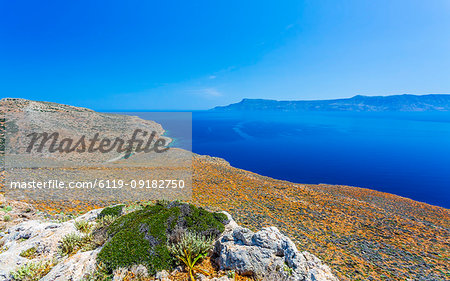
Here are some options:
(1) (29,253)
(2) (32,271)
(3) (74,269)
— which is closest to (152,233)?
(3) (74,269)

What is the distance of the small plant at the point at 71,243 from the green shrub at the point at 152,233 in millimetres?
731

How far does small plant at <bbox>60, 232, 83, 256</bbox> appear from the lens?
4895 mm

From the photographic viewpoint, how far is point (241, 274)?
433cm

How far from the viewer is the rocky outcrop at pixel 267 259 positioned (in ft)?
13.7

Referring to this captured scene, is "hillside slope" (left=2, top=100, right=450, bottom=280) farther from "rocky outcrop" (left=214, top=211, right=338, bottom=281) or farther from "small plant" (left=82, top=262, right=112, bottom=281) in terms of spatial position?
"small plant" (left=82, top=262, right=112, bottom=281)

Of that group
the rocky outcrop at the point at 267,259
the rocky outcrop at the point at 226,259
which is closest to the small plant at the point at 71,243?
the rocky outcrop at the point at 226,259

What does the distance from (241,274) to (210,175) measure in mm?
15889

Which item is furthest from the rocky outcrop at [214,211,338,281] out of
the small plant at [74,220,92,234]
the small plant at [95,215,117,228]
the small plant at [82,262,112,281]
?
the small plant at [74,220,92,234]

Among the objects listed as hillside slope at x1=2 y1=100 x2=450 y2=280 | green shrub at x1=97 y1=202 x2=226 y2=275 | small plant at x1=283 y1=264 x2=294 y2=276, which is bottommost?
hillside slope at x1=2 y1=100 x2=450 y2=280

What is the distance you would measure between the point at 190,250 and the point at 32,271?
3404mm

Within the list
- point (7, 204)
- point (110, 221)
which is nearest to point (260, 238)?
point (110, 221)

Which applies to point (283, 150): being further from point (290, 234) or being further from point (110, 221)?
point (110, 221)

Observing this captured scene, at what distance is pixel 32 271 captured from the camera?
164 inches

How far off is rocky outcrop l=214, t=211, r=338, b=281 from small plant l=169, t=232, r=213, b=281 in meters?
0.41
